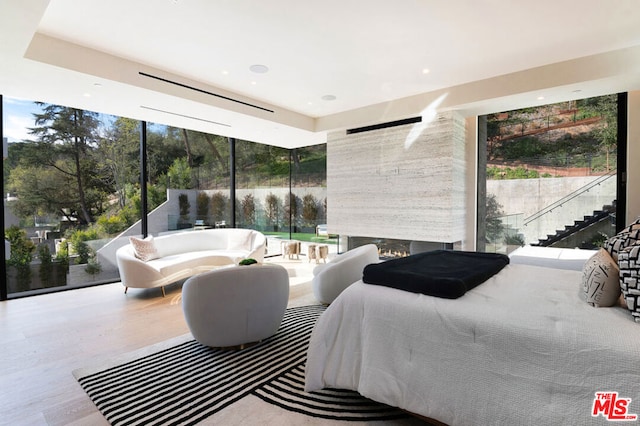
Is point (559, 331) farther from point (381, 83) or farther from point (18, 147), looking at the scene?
point (18, 147)

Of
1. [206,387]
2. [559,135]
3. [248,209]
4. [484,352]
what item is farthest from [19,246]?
[559,135]

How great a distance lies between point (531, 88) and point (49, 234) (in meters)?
7.20

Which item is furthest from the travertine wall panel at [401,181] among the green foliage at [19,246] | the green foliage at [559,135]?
the green foliage at [19,246]

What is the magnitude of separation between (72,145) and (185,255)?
241cm

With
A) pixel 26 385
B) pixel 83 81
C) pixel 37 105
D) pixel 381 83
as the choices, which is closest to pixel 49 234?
pixel 37 105

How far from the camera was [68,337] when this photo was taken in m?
3.09

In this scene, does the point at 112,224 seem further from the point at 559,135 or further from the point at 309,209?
the point at 559,135

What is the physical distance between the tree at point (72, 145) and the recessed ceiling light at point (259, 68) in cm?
290

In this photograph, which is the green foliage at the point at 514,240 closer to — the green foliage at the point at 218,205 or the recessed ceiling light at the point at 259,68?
the recessed ceiling light at the point at 259,68

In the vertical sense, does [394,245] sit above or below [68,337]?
above

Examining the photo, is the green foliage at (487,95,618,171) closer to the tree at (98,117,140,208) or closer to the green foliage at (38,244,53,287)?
the tree at (98,117,140,208)

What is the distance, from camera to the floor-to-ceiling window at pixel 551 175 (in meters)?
4.48

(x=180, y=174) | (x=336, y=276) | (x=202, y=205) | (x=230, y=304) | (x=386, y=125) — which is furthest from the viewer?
(x=202, y=205)

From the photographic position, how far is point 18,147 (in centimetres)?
443
